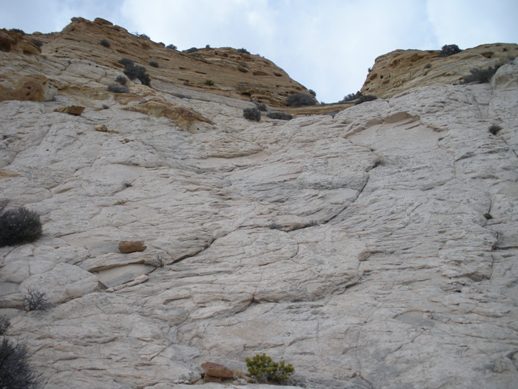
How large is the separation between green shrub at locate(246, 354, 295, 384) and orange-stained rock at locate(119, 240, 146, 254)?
3.63 meters

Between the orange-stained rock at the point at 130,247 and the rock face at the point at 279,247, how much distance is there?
0.24m

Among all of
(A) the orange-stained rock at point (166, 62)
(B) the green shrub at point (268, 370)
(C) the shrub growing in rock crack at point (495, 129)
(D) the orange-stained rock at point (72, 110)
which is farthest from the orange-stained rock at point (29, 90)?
(C) the shrub growing in rock crack at point (495, 129)

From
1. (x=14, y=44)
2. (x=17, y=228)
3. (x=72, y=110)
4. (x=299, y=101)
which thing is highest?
(x=14, y=44)

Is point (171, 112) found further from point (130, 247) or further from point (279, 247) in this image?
point (279, 247)

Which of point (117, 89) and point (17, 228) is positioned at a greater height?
point (117, 89)

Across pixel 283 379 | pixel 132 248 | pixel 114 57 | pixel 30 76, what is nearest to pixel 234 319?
pixel 283 379

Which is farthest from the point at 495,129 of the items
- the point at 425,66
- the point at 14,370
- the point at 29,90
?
the point at 425,66

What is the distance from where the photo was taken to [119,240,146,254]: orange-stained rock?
7.91 m

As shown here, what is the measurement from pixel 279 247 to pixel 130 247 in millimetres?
2890

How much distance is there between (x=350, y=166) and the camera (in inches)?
445

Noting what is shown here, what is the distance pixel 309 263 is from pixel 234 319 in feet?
6.25

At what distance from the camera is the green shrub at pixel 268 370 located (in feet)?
16.5

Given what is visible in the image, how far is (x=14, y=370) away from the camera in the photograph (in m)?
4.52

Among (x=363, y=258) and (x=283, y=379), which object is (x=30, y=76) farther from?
(x=283, y=379)
